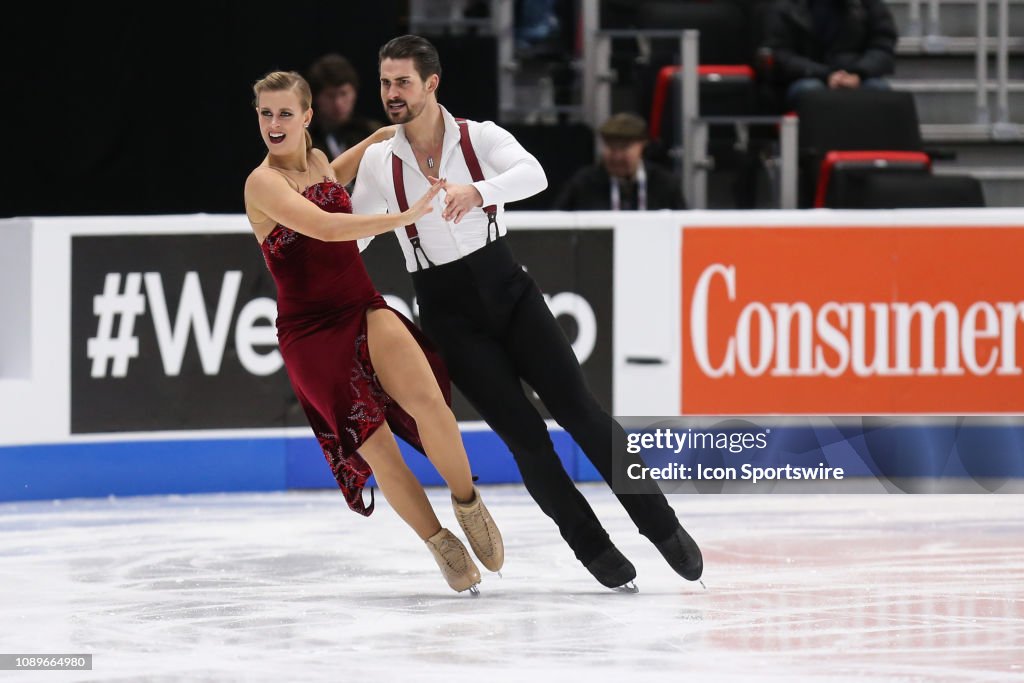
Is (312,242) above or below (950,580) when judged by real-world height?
above

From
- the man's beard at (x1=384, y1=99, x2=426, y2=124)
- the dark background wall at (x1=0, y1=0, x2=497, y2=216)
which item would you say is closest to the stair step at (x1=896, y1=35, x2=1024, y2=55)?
the dark background wall at (x1=0, y1=0, x2=497, y2=216)

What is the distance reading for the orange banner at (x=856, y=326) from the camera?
259 inches

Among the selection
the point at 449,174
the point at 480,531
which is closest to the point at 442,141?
the point at 449,174

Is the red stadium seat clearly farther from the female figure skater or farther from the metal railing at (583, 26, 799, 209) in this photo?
the female figure skater

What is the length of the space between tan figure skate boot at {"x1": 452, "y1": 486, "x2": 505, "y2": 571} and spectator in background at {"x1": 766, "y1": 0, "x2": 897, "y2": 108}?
4174 millimetres

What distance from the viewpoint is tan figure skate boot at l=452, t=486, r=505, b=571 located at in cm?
462

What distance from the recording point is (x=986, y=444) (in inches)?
261

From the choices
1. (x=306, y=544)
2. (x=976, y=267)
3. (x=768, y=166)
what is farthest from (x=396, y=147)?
(x=768, y=166)

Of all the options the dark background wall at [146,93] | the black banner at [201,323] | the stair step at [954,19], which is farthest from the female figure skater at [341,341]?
the stair step at [954,19]

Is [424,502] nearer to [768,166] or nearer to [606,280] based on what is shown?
[606,280]

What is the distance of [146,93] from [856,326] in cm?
341

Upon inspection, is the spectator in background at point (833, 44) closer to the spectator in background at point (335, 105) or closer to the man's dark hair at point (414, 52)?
the spectator in background at point (335, 105)

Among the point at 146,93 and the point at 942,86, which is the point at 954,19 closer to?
the point at 942,86

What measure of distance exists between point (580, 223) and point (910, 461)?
159cm
